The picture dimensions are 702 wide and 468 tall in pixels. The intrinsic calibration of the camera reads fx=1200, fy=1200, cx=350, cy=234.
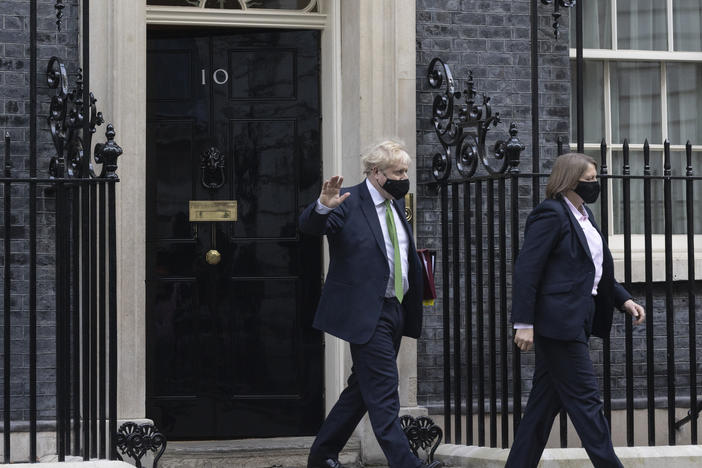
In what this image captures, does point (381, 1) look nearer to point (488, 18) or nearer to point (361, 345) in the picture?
point (488, 18)

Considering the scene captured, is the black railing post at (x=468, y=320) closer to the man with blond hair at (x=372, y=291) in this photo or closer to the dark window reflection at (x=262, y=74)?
the man with blond hair at (x=372, y=291)

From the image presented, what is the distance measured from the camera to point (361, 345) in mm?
5891

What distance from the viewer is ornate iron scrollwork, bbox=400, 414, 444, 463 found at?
7148mm

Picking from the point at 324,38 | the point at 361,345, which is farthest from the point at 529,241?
the point at 324,38

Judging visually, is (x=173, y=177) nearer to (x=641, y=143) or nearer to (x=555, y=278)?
(x=555, y=278)

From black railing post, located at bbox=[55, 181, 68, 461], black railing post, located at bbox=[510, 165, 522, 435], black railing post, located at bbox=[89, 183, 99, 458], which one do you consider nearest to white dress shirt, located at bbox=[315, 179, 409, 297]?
black railing post, located at bbox=[510, 165, 522, 435]

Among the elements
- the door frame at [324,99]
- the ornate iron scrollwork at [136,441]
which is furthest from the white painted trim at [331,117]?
the ornate iron scrollwork at [136,441]

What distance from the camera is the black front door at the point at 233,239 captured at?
7594mm

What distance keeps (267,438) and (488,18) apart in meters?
3.06

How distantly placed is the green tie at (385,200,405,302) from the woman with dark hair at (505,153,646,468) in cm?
58

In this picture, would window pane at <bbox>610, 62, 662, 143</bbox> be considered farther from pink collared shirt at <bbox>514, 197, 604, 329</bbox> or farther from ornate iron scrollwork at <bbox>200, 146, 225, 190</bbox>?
ornate iron scrollwork at <bbox>200, 146, 225, 190</bbox>

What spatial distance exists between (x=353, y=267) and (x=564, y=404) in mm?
1217

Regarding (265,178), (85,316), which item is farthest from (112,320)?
(265,178)

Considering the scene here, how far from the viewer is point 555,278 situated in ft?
18.9
